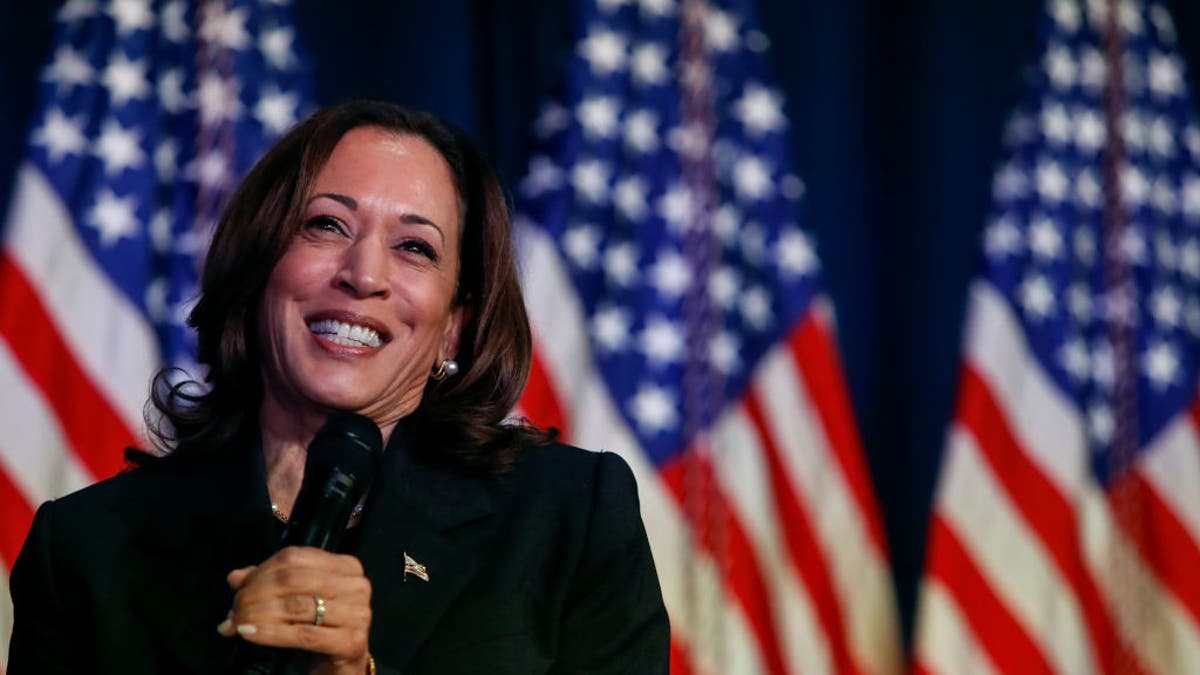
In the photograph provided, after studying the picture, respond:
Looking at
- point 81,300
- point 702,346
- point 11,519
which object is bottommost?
point 702,346

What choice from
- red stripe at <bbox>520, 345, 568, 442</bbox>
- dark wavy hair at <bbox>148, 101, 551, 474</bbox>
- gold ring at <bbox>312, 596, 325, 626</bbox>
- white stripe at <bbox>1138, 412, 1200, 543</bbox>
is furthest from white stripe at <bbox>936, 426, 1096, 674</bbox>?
gold ring at <bbox>312, 596, 325, 626</bbox>

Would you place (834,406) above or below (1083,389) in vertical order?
above

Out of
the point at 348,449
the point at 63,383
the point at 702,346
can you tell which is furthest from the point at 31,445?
the point at 348,449

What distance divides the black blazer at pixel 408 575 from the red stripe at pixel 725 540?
4.60 ft

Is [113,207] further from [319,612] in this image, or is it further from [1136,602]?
[1136,602]

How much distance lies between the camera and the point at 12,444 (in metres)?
2.77

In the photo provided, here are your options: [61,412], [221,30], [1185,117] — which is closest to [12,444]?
[61,412]

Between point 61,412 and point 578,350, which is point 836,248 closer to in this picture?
point 578,350

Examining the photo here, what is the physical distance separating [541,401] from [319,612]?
6.24 ft

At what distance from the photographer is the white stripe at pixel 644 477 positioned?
3.00 metres

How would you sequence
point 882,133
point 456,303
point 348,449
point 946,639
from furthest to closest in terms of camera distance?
point 882,133, point 946,639, point 456,303, point 348,449

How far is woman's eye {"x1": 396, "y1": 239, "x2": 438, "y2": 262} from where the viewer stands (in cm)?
163

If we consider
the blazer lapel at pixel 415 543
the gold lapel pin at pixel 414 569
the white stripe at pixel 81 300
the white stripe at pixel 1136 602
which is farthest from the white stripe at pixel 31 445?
the white stripe at pixel 1136 602

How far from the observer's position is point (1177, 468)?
129 inches
